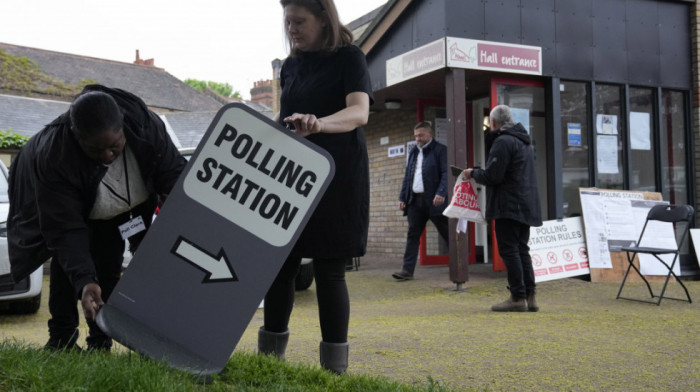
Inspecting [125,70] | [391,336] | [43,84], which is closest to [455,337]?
[391,336]

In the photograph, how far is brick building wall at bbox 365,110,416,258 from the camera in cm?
1109

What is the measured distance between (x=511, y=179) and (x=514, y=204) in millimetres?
284

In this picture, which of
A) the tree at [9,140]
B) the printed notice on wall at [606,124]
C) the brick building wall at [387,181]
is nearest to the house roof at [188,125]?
the tree at [9,140]

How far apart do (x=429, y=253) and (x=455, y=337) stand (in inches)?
219

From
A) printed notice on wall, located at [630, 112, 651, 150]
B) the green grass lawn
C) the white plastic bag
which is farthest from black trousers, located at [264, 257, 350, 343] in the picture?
printed notice on wall, located at [630, 112, 651, 150]

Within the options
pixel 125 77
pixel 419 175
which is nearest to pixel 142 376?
pixel 419 175

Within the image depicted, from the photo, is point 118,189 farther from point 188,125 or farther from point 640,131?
point 188,125

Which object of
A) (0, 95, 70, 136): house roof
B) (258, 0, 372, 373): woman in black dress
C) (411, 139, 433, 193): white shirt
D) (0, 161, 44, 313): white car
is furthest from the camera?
(0, 95, 70, 136): house roof

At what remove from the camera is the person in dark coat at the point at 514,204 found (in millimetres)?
5961

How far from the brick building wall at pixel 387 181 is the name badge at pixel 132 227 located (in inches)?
313

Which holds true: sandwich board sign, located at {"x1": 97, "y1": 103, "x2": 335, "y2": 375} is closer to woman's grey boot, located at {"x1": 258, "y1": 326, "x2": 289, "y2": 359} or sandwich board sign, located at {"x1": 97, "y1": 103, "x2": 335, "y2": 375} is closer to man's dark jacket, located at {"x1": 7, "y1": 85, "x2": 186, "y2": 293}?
man's dark jacket, located at {"x1": 7, "y1": 85, "x2": 186, "y2": 293}

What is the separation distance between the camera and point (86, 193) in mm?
2824

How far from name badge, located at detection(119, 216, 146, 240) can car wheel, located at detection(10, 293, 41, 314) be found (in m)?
3.68

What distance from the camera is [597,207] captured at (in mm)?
8492
